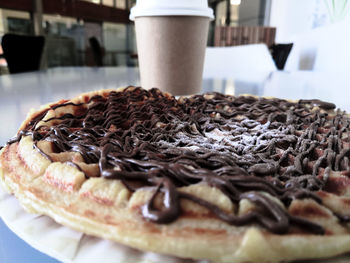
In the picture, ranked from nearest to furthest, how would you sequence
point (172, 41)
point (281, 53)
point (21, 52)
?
point (172, 41)
point (21, 52)
point (281, 53)

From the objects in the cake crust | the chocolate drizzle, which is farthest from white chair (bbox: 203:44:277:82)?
the cake crust

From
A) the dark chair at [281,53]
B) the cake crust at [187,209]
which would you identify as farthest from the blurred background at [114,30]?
the cake crust at [187,209]

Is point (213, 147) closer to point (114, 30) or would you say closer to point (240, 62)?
point (240, 62)

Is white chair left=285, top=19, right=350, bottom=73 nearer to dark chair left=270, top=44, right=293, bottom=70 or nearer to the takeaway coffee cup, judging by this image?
dark chair left=270, top=44, right=293, bottom=70

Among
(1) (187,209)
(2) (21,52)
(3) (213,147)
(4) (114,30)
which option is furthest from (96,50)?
(1) (187,209)

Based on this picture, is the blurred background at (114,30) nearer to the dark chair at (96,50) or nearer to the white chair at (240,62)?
the dark chair at (96,50)

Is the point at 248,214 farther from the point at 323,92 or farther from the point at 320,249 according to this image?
the point at 323,92

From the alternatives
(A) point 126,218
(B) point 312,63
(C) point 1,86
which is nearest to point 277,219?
(A) point 126,218
